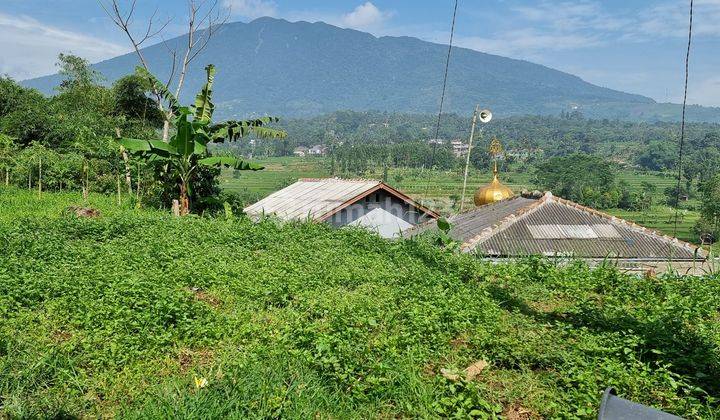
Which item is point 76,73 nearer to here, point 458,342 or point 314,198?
point 314,198

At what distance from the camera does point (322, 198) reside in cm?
1981

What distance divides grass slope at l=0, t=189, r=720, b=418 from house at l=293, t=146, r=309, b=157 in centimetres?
15588

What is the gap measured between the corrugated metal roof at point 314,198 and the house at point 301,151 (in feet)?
459

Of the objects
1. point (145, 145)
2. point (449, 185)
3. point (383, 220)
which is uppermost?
point (145, 145)

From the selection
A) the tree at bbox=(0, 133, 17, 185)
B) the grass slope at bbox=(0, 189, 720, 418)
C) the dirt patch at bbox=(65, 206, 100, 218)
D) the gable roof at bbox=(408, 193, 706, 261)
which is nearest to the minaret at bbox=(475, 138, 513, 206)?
the gable roof at bbox=(408, 193, 706, 261)

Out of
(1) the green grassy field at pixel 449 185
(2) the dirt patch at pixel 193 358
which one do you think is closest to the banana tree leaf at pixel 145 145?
(2) the dirt patch at pixel 193 358

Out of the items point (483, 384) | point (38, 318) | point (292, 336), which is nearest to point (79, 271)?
point (38, 318)

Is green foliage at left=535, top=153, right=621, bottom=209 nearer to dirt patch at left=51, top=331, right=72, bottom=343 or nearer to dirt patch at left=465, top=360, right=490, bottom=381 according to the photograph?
dirt patch at left=465, top=360, right=490, bottom=381

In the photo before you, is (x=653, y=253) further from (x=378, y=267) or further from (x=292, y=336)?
(x=292, y=336)

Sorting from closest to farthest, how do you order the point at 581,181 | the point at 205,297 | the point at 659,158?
the point at 205,297 < the point at 581,181 < the point at 659,158

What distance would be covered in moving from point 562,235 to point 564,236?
0.08 metres

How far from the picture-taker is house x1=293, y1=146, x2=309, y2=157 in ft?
546

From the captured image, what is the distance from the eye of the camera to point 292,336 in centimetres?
488

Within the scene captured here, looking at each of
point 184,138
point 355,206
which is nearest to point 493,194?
point 355,206
